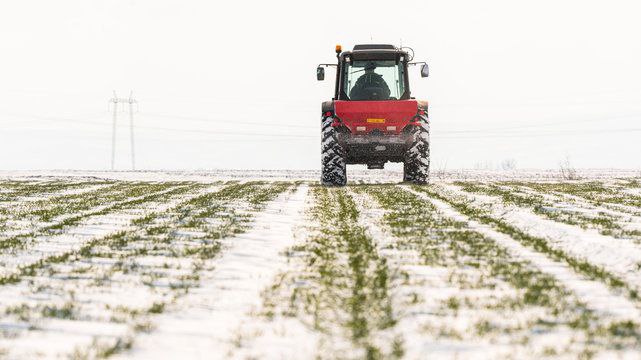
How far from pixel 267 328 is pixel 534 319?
1.50 meters

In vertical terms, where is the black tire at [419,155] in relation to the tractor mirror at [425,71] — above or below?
below

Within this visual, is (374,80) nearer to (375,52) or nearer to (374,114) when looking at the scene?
(375,52)

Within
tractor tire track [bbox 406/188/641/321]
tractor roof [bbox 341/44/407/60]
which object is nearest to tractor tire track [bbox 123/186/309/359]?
tractor tire track [bbox 406/188/641/321]

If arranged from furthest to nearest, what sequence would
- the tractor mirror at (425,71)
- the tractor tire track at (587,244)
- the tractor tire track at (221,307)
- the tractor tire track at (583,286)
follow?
the tractor mirror at (425,71) < the tractor tire track at (587,244) < the tractor tire track at (583,286) < the tractor tire track at (221,307)

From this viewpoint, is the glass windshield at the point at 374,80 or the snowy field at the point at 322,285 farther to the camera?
the glass windshield at the point at 374,80

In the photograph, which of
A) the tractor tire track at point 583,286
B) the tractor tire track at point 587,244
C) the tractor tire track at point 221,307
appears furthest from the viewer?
the tractor tire track at point 587,244

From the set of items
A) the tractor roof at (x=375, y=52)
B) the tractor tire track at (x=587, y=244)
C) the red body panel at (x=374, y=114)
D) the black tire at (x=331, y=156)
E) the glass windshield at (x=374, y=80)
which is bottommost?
the tractor tire track at (x=587, y=244)

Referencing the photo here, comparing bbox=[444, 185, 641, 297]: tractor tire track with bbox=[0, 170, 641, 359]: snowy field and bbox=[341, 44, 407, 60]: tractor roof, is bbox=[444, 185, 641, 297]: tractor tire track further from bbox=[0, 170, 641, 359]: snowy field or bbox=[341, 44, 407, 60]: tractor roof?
bbox=[341, 44, 407, 60]: tractor roof

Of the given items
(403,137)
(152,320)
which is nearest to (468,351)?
(152,320)

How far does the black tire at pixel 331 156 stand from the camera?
702 inches

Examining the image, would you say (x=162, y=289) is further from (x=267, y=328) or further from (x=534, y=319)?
(x=534, y=319)

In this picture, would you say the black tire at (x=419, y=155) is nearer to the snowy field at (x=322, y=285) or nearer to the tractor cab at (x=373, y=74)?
the tractor cab at (x=373, y=74)

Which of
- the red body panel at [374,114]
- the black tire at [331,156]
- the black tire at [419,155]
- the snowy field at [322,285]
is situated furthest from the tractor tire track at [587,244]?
the black tire at [331,156]

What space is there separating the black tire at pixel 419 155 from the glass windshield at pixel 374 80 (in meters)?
0.97
